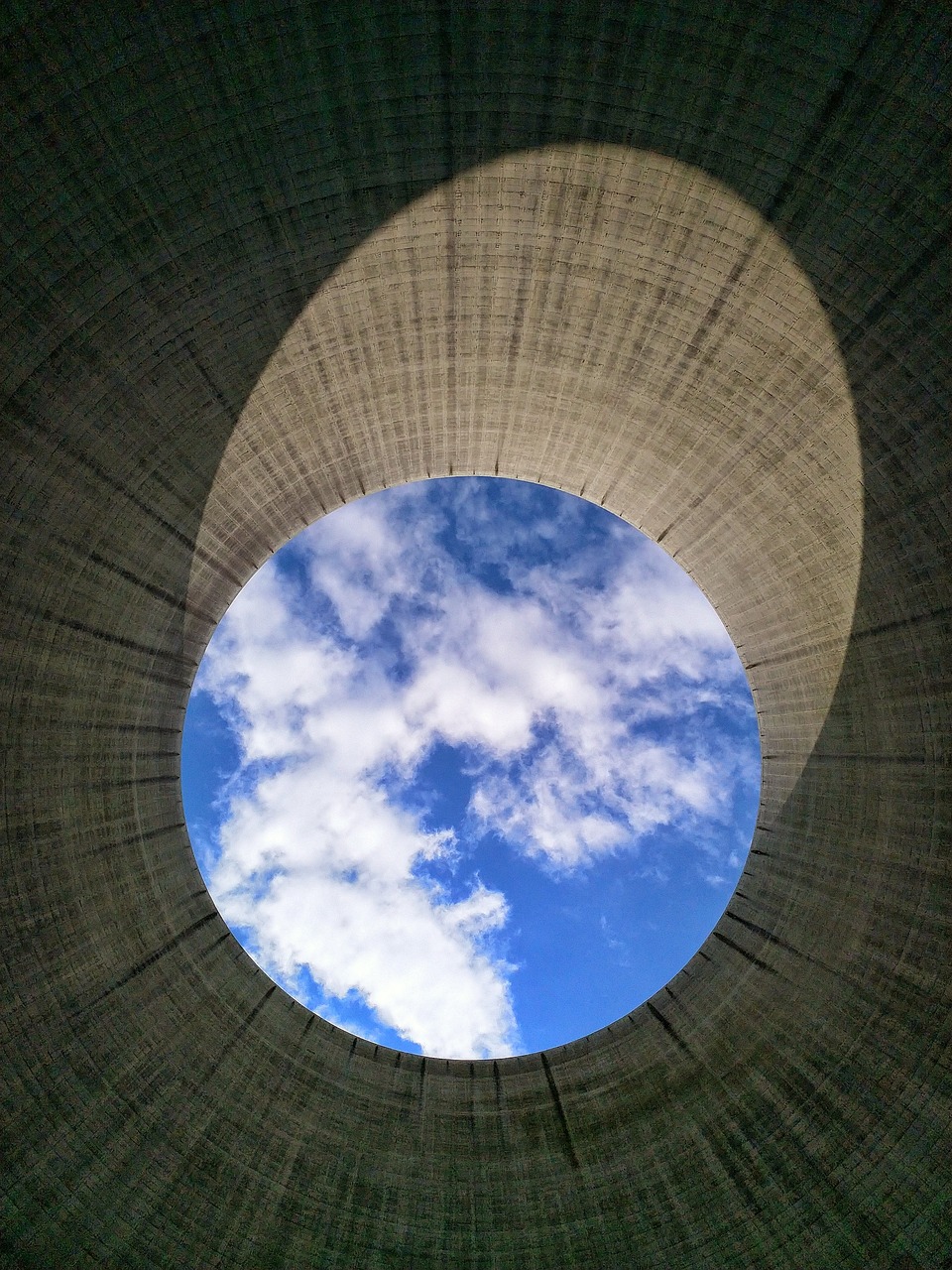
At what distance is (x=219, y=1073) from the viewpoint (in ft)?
29.1

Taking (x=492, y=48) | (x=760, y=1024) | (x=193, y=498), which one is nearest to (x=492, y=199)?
(x=492, y=48)

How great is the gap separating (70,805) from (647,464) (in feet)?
28.2

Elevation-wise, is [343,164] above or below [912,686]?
above

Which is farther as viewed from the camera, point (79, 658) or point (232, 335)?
point (79, 658)

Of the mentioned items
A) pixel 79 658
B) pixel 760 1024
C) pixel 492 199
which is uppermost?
pixel 492 199

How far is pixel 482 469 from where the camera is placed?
34.3 ft

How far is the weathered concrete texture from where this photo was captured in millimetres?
5801

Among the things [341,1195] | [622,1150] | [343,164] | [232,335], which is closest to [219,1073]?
[341,1195]

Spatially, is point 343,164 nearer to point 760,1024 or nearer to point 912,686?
point 912,686

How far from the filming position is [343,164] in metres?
6.43

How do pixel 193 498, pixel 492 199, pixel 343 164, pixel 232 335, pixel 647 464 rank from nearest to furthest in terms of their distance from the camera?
pixel 343 164 → pixel 492 199 → pixel 232 335 → pixel 193 498 → pixel 647 464

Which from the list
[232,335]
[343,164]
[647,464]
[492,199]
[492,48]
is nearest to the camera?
[492,48]

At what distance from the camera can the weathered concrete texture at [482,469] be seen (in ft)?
19.0

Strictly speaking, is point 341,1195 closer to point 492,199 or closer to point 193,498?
point 193,498
